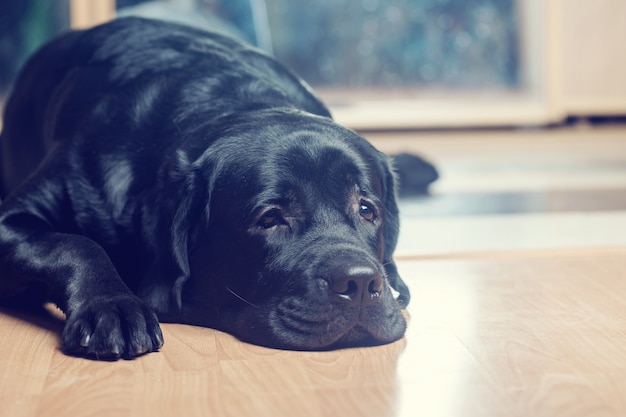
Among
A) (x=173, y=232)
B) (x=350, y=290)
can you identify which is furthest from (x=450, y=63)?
(x=350, y=290)

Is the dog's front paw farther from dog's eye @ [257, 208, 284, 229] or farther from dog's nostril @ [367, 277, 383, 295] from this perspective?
dog's nostril @ [367, 277, 383, 295]

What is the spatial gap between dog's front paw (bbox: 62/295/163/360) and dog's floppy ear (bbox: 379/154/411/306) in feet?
1.85

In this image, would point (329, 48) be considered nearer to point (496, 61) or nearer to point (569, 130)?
point (496, 61)

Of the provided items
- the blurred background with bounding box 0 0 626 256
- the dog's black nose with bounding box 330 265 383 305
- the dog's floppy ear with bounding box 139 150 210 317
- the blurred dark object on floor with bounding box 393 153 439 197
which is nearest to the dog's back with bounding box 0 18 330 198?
the dog's floppy ear with bounding box 139 150 210 317

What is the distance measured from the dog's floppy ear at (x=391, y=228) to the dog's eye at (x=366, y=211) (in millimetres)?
154

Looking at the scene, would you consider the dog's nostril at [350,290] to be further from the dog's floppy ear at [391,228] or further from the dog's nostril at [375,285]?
the dog's floppy ear at [391,228]

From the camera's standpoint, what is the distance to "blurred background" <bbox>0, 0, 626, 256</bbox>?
199 inches

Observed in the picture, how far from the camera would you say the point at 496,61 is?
5.86 m

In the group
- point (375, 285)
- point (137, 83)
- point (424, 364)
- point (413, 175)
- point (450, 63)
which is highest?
point (137, 83)

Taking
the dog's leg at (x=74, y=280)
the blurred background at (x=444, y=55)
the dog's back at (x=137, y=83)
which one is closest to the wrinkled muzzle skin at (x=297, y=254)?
the dog's leg at (x=74, y=280)

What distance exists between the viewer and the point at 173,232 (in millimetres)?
1859

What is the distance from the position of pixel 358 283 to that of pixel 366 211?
25cm

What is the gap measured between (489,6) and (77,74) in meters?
3.91

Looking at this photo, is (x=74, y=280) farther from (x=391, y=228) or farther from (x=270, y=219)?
(x=391, y=228)
